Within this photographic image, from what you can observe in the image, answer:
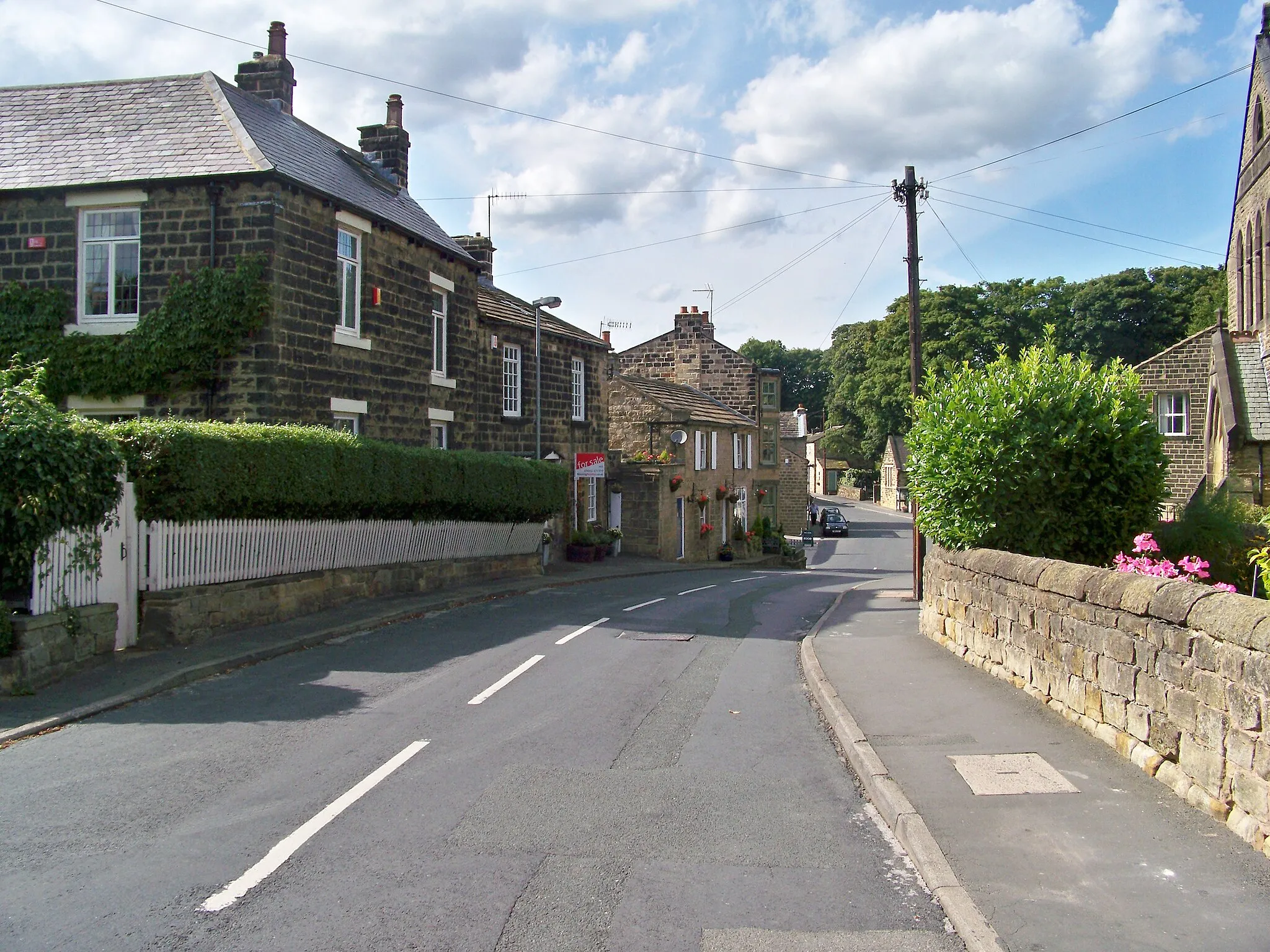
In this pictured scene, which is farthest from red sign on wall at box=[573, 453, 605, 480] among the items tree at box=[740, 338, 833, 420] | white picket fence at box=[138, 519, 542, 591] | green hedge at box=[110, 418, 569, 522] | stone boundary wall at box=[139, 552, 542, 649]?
tree at box=[740, 338, 833, 420]

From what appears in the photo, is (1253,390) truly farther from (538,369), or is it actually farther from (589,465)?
(538,369)

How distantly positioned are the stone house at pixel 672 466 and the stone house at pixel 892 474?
37.0m

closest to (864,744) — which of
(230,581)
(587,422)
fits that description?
(230,581)

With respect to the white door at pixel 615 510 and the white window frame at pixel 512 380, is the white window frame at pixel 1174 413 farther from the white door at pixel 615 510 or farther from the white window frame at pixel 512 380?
the white window frame at pixel 512 380

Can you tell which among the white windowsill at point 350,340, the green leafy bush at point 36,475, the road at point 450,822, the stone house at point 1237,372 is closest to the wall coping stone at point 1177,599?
the road at point 450,822

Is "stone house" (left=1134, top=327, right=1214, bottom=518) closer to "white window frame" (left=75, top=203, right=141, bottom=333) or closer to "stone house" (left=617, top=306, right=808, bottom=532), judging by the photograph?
"stone house" (left=617, top=306, right=808, bottom=532)

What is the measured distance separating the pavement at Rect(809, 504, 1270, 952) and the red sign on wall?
18372 millimetres

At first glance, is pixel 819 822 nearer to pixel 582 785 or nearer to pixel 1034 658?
pixel 582 785

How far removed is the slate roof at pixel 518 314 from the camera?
26.9 meters

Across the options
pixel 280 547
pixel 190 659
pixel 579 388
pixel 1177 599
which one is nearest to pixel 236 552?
pixel 280 547

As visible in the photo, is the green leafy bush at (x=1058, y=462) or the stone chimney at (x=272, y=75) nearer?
the green leafy bush at (x=1058, y=462)

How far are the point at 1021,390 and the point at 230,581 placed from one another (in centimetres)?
1027

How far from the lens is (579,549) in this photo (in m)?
30.3

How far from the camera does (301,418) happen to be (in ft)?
58.1
